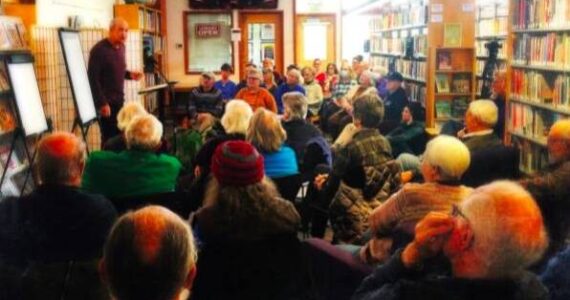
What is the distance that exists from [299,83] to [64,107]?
339 cm

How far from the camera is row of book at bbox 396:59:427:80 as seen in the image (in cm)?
994

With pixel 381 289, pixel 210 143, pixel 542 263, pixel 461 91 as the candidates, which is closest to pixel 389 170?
pixel 210 143

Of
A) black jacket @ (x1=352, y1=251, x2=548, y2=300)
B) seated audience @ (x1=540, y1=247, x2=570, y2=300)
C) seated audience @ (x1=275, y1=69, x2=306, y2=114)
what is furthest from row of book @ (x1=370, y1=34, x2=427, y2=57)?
black jacket @ (x1=352, y1=251, x2=548, y2=300)

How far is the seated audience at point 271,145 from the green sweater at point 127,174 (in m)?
0.67

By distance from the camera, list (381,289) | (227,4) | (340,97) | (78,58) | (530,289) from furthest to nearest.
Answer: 1. (227,4)
2. (340,97)
3. (78,58)
4. (381,289)
5. (530,289)

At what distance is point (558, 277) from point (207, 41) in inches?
508

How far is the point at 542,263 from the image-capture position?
2.55 meters

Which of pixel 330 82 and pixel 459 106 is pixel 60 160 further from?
pixel 330 82

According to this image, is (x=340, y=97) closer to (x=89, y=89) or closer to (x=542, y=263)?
(x=89, y=89)

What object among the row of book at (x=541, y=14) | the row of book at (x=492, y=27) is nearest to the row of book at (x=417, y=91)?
the row of book at (x=492, y=27)

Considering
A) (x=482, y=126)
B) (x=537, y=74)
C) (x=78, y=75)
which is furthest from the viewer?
(x=537, y=74)

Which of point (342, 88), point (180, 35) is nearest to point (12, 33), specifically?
point (342, 88)

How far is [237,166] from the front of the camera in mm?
2943

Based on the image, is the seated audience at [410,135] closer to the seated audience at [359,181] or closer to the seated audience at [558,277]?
the seated audience at [359,181]
